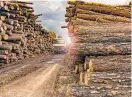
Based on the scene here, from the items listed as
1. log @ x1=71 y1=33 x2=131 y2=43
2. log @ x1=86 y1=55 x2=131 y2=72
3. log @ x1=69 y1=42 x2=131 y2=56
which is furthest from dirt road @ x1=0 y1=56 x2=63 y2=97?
log @ x1=71 y1=33 x2=131 y2=43

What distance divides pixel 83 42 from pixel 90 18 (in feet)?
11.9

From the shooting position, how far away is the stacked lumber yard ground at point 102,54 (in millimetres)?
5910

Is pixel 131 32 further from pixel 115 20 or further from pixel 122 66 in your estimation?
pixel 115 20

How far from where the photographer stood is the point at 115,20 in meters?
12.4

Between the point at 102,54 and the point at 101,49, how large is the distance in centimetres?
15

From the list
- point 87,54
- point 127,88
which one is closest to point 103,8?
point 87,54

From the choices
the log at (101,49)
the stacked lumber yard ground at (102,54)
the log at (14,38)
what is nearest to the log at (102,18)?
the stacked lumber yard ground at (102,54)

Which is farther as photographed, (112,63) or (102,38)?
(102,38)

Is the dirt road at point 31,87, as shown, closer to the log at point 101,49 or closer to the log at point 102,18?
the log at point 101,49

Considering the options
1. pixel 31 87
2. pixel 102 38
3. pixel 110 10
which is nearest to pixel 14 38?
pixel 110 10

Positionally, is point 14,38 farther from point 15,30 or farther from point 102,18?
point 102,18

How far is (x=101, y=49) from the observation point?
8.12 meters

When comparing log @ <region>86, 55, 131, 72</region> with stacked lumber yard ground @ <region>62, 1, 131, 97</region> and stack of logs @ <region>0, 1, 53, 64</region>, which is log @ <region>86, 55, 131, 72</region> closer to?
stacked lumber yard ground @ <region>62, 1, 131, 97</region>

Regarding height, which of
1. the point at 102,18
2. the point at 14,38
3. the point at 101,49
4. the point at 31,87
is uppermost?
the point at 102,18
